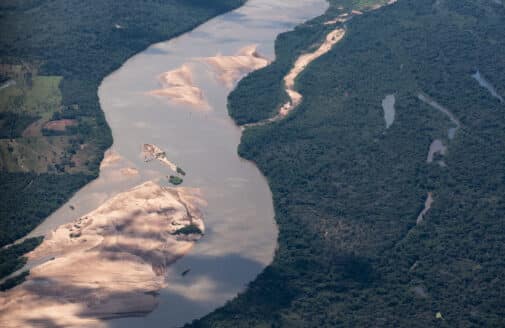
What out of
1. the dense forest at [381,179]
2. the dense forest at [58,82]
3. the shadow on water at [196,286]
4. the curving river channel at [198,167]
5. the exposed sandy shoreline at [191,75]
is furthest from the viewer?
the exposed sandy shoreline at [191,75]

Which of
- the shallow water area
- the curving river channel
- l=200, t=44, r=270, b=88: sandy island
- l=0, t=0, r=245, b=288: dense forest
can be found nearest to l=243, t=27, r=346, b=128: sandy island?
l=200, t=44, r=270, b=88: sandy island

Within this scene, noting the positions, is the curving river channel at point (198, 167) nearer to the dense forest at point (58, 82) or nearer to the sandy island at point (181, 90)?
the sandy island at point (181, 90)

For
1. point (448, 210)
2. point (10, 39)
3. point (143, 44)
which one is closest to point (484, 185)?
point (448, 210)

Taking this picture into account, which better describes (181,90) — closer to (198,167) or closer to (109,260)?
(198,167)

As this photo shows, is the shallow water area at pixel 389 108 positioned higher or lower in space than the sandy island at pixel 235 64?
lower

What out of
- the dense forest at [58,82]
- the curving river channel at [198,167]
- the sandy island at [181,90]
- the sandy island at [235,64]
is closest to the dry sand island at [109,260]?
the curving river channel at [198,167]
